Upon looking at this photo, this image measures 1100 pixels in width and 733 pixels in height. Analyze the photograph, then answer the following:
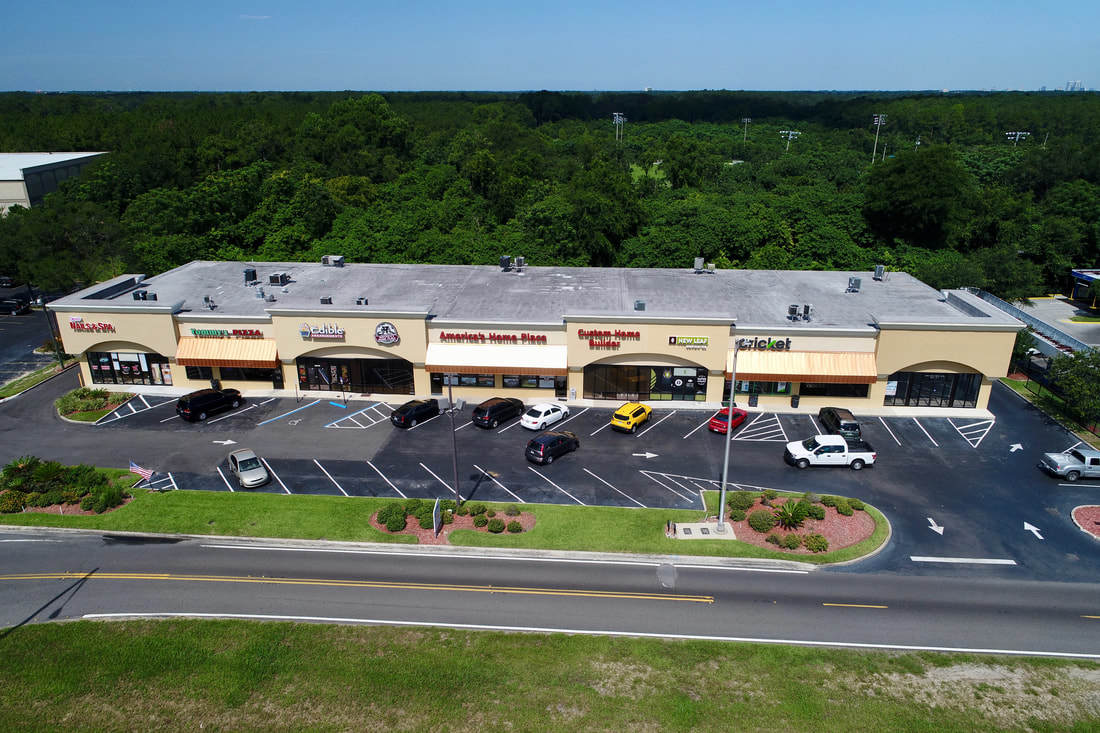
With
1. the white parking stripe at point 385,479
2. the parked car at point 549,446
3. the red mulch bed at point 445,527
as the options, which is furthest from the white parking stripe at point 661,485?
the white parking stripe at point 385,479

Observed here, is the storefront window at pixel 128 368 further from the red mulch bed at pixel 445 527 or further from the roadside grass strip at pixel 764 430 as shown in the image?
the roadside grass strip at pixel 764 430

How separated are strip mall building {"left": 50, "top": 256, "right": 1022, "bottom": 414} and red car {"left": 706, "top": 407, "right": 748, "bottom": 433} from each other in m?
2.13

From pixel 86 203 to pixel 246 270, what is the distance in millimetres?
33645

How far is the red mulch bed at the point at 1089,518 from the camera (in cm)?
3622

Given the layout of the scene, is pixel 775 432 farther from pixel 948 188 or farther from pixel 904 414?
pixel 948 188

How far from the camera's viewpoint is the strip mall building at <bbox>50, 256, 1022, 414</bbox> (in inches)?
1912

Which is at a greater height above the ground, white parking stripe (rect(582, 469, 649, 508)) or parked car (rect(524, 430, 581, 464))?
parked car (rect(524, 430, 581, 464))

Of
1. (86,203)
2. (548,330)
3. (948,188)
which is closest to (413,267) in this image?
(548,330)

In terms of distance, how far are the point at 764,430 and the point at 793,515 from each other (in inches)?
495

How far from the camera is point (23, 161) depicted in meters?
105

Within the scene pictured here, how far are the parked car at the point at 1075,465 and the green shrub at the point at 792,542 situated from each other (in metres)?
19.2

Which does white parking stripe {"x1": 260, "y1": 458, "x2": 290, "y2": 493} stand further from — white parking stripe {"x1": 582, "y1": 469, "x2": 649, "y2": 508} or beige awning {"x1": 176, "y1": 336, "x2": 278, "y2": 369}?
white parking stripe {"x1": 582, "y1": 469, "x2": 649, "y2": 508}

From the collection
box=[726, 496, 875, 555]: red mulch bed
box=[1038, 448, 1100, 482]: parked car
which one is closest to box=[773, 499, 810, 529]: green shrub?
box=[726, 496, 875, 555]: red mulch bed

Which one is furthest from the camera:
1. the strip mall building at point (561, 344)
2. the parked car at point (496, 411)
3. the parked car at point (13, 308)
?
the parked car at point (13, 308)
